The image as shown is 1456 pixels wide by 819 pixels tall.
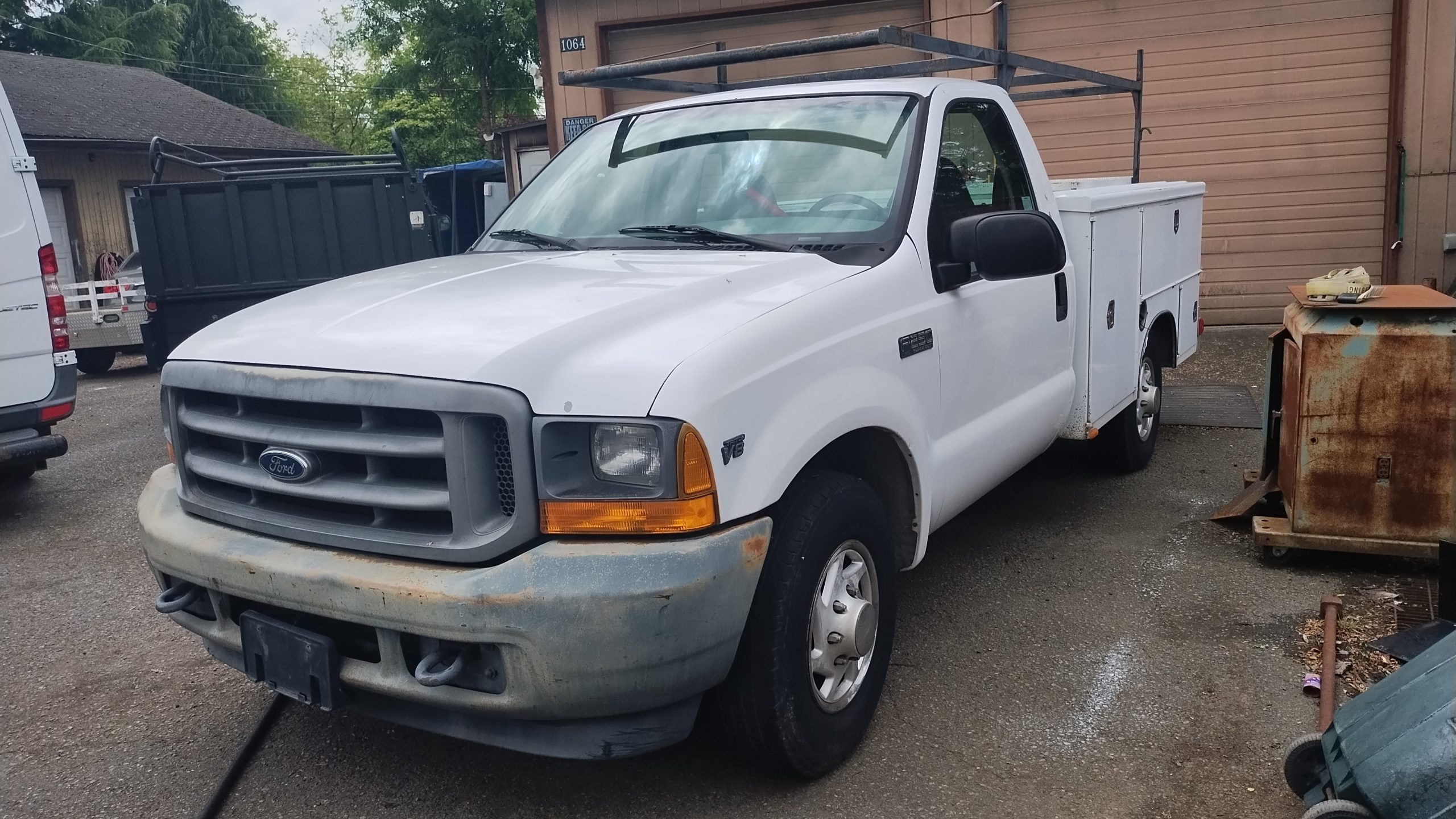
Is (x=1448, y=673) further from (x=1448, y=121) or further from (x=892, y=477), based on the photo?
(x=1448, y=121)

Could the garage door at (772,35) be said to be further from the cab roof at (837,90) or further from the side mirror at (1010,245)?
the side mirror at (1010,245)

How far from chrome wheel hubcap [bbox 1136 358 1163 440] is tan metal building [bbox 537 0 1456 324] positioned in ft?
17.9

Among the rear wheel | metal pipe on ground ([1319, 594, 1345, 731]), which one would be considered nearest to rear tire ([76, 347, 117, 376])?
the rear wheel

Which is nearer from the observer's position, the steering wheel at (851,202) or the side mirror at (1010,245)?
the side mirror at (1010,245)

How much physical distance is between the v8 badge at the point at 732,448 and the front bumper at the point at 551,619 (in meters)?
0.16

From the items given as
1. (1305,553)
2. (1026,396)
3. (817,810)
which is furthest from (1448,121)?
(817,810)

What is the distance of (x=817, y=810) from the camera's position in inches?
119

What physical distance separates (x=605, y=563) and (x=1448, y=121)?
34.5ft

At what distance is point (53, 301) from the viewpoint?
245 inches

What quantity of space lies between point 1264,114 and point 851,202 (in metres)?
8.79

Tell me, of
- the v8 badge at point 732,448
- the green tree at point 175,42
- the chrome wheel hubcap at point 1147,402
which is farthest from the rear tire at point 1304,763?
the green tree at point 175,42

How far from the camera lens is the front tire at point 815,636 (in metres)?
2.83

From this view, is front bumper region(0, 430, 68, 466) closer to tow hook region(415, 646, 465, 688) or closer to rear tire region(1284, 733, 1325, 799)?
tow hook region(415, 646, 465, 688)

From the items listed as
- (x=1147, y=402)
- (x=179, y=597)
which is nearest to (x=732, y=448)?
(x=179, y=597)
